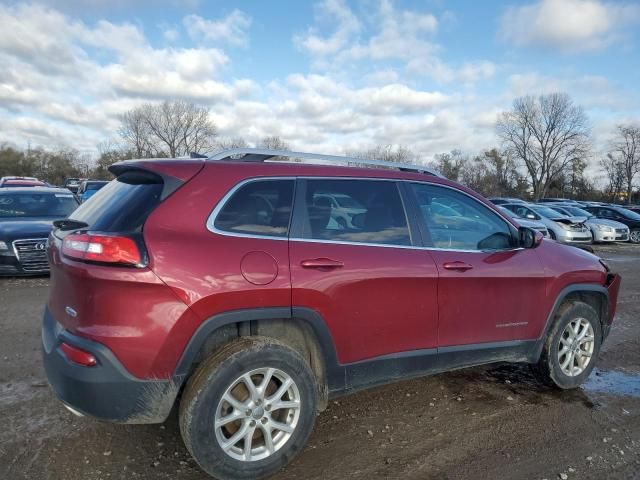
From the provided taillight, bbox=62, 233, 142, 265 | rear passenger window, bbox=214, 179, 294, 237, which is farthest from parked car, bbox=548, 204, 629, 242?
taillight, bbox=62, 233, 142, 265

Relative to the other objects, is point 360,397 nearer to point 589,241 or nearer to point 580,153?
point 589,241

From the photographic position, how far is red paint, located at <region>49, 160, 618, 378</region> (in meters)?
2.52

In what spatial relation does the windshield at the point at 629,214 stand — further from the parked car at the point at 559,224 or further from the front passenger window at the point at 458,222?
the front passenger window at the point at 458,222

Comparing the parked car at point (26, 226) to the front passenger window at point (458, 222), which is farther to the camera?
the parked car at point (26, 226)

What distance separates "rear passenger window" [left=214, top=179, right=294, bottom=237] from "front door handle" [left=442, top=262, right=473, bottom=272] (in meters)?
1.19

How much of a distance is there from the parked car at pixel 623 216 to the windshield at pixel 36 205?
21320 mm

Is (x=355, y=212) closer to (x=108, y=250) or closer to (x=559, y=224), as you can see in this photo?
(x=108, y=250)

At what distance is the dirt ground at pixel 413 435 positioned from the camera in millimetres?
2959

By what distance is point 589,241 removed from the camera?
18.5 meters

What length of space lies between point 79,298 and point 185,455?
3.99ft

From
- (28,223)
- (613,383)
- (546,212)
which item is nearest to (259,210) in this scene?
(613,383)

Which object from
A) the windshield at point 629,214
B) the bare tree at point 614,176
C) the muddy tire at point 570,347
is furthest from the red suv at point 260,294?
the bare tree at point 614,176

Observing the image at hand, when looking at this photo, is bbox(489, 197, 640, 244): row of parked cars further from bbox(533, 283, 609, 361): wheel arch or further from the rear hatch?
the rear hatch

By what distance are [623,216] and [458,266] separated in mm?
22813
